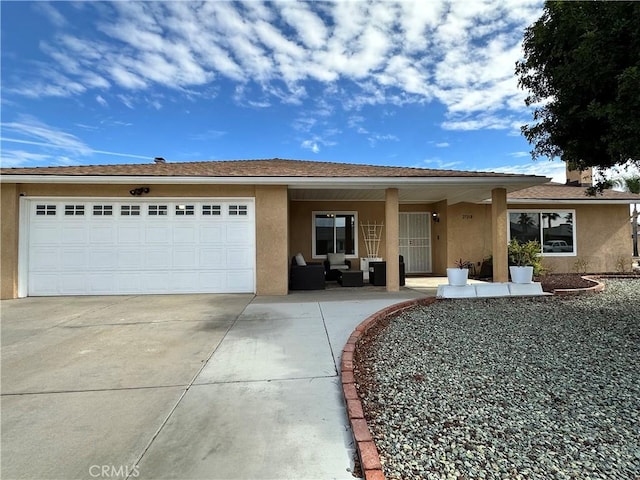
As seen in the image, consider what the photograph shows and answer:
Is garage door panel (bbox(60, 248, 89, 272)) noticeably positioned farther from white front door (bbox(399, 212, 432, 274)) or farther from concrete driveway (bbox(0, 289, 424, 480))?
white front door (bbox(399, 212, 432, 274))

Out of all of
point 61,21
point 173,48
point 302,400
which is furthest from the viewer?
point 173,48

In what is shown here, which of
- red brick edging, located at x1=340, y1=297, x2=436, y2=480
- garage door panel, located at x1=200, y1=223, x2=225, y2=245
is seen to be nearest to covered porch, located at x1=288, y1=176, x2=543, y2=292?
garage door panel, located at x1=200, y1=223, x2=225, y2=245

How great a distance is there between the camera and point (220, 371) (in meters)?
3.56

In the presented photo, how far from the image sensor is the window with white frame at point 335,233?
12.3 metres

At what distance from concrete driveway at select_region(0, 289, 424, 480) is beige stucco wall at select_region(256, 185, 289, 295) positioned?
2615 millimetres

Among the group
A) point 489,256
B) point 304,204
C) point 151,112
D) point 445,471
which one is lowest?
point 445,471

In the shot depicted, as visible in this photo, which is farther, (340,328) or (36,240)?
(36,240)

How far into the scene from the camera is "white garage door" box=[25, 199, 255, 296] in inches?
328

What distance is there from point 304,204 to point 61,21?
26.7ft

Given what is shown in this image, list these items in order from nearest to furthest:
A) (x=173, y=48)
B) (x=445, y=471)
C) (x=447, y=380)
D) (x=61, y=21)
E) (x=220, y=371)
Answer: (x=445, y=471), (x=447, y=380), (x=220, y=371), (x=61, y=21), (x=173, y=48)

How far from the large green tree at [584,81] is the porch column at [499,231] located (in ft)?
7.68

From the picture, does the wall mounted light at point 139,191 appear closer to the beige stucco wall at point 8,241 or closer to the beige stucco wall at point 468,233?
the beige stucco wall at point 8,241

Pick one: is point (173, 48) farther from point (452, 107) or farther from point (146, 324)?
point (452, 107)

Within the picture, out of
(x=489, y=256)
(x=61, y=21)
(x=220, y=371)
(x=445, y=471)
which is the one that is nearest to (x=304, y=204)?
(x=489, y=256)
